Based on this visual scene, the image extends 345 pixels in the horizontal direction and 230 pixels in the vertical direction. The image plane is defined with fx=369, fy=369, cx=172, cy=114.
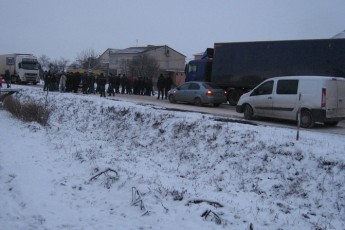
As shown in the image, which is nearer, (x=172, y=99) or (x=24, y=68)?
(x=172, y=99)

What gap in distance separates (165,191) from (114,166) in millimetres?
2181

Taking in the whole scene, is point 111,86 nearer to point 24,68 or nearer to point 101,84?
point 101,84

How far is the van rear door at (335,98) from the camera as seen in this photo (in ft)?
40.7

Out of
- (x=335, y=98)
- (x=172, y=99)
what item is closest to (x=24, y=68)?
(x=172, y=99)

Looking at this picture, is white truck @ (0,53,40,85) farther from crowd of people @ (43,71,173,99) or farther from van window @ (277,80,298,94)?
van window @ (277,80,298,94)

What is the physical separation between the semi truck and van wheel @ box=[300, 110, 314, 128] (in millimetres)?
4953

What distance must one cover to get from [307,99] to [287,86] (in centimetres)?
103

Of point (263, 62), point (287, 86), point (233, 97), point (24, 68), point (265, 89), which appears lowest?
point (233, 97)

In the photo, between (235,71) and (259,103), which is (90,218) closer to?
(259,103)

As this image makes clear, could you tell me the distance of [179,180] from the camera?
349 inches

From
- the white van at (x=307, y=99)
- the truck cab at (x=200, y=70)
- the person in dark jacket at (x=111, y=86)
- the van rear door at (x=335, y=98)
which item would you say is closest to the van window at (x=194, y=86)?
the truck cab at (x=200, y=70)

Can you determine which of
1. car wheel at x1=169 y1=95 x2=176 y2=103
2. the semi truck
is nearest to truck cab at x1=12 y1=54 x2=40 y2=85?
the semi truck

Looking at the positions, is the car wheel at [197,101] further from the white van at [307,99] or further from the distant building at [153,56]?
the distant building at [153,56]

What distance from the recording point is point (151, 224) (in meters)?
6.26
